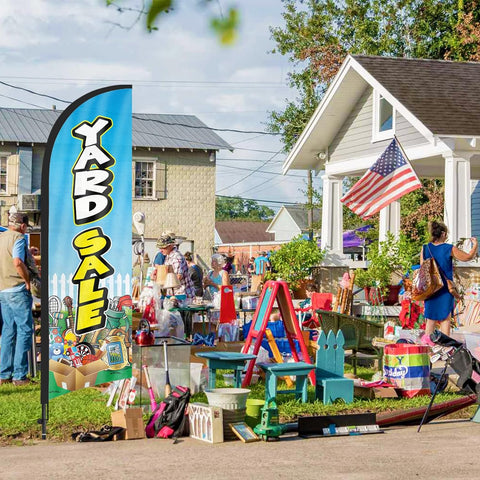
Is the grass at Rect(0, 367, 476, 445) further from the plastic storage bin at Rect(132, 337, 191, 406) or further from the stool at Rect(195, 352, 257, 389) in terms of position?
the plastic storage bin at Rect(132, 337, 191, 406)

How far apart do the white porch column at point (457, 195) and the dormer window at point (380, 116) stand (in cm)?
263

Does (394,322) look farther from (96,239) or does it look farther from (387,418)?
(96,239)

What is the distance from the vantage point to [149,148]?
3766 cm

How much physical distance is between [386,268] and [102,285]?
9.26m

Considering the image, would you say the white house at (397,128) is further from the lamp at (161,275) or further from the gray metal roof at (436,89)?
the lamp at (161,275)

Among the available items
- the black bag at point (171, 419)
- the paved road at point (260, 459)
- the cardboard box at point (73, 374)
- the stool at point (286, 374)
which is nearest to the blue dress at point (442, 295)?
the stool at point (286, 374)

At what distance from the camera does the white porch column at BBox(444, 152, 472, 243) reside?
16734 mm

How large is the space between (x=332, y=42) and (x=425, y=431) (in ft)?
75.1

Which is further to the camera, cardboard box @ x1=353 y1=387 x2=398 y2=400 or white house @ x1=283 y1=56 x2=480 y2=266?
white house @ x1=283 y1=56 x2=480 y2=266

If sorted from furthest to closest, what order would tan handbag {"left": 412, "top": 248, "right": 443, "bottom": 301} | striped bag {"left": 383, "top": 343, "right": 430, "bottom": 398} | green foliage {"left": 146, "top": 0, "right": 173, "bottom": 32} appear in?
tan handbag {"left": 412, "top": 248, "right": 443, "bottom": 301} → striped bag {"left": 383, "top": 343, "right": 430, "bottom": 398} → green foliage {"left": 146, "top": 0, "right": 173, "bottom": 32}

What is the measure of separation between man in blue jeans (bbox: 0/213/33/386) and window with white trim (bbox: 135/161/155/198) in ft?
89.2

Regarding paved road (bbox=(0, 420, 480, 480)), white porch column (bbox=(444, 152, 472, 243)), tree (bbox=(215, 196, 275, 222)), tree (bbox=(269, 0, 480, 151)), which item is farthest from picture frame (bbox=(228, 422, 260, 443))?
tree (bbox=(215, 196, 275, 222))

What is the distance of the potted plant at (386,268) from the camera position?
53.5 feet

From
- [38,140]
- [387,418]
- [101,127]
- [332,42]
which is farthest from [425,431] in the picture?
[38,140]
